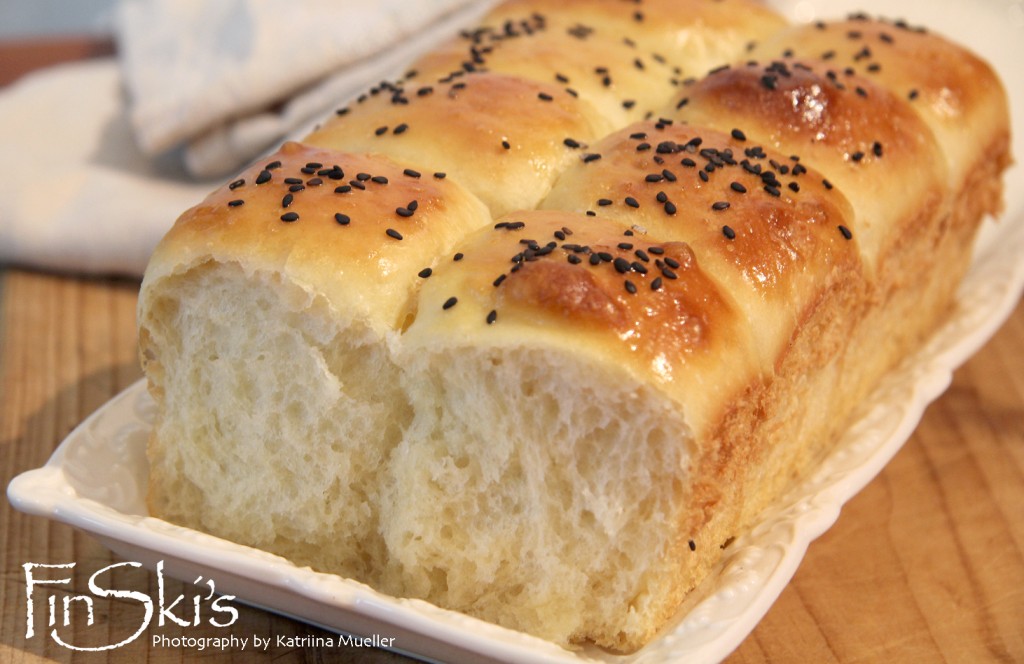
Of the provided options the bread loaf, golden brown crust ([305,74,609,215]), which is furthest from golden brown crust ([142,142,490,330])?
golden brown crust ([305,74,609,215])

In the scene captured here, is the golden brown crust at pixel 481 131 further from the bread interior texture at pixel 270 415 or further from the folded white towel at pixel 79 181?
the folded white towel at pixel 79 181

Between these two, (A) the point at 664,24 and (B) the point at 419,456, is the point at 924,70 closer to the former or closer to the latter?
(A) the point at 664,24

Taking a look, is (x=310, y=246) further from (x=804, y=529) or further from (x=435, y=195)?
(x=804, y=529)

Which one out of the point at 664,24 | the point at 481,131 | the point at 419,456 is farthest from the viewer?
the point at 664,24

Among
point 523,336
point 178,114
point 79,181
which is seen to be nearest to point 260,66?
point 178,114

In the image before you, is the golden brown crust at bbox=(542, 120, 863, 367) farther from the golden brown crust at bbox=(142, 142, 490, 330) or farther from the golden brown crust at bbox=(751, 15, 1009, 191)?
the golden brown crust at bbox=(751, 15, 1009, 191)

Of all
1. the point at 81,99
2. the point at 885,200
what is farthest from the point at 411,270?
the point at 81,99
